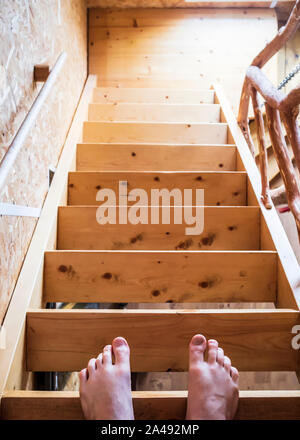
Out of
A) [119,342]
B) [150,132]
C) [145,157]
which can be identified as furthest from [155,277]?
[150,132]

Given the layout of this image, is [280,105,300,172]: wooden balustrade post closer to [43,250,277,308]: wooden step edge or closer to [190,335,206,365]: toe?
[43,250,277,308]: wooden step edge

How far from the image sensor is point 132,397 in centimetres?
101

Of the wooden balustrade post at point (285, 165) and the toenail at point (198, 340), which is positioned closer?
the toenail at point (198, 340)

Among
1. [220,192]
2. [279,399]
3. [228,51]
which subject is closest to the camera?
[279,399]

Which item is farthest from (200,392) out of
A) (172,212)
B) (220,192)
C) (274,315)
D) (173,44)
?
(173,44)

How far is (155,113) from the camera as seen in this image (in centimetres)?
280

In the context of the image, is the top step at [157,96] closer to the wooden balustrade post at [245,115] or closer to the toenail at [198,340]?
the wooden balustrade post at [245,115]

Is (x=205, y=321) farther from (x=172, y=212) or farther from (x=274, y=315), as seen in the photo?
(x=172, y=212)

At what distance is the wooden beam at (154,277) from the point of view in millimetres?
1428

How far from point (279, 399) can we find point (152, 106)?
226 cm

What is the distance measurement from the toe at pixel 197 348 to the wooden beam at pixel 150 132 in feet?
5.43

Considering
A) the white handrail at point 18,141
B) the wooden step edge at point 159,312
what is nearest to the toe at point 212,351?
the wooden step edge at point 159,312

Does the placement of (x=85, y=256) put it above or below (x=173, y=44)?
below

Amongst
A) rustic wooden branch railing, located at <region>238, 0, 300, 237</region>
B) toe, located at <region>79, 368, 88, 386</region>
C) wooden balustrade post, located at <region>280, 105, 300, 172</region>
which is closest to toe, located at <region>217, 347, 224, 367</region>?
toe, located at <region>79, 368, 88, 386</region>
